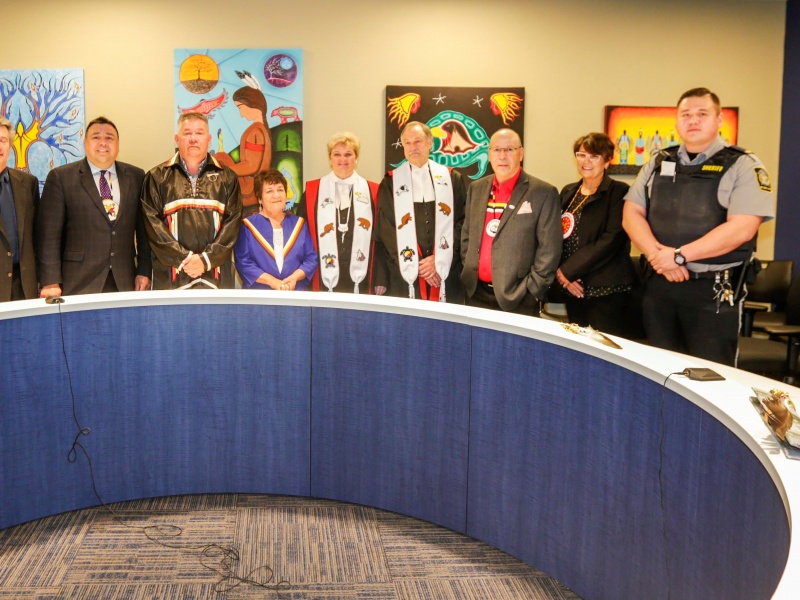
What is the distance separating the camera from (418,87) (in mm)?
5398

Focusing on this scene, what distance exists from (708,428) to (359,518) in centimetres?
160

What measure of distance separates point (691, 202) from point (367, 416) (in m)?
1.57

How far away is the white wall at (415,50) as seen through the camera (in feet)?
17.5

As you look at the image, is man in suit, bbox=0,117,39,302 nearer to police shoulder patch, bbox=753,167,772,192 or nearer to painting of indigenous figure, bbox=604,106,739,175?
police shoulder patch, bbox=753,167,772,192

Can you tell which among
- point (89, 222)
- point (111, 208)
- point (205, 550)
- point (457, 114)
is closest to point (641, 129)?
point (457, 114)

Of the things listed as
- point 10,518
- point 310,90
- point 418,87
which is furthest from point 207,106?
point 10,518

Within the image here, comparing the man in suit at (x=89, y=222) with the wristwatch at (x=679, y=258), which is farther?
the man in suit at (x=89, y=222)

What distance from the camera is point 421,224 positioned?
3979 mm

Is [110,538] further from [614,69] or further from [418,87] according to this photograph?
[614,69]

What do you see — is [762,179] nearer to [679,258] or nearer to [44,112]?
[679,258]

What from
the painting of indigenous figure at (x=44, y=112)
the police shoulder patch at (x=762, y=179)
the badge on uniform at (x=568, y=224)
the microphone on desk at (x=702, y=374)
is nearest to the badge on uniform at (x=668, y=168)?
the police shoulder patch at (x=762, y=179)

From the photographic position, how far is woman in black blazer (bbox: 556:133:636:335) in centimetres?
366

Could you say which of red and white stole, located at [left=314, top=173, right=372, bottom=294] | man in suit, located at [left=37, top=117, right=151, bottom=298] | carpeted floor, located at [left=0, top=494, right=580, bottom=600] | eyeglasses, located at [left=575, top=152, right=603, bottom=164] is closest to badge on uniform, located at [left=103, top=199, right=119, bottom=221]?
man in suit, located at [left=37, top=117, right=151, bottom=298]

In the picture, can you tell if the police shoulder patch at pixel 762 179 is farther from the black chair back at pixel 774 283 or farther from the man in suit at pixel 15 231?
the man in suit at pixel 15 231
